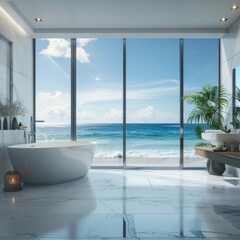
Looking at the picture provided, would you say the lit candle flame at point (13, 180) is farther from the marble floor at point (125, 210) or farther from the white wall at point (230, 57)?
the white wall at point (230, 57)

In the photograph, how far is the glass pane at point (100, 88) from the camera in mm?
11505

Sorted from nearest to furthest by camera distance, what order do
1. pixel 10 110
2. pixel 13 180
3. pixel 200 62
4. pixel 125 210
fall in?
pixel 125 210 < pixel 13 180 < pixel 10 110 < pixel 200 62

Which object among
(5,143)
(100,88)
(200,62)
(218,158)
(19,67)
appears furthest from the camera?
(100,88)

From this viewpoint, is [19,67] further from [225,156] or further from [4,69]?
[225,156]

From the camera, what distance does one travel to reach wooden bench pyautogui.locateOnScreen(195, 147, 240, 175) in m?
2.96

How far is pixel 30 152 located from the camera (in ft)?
12.3

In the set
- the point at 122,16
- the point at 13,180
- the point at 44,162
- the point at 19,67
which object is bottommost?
the point at 13,180

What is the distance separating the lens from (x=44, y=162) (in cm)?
381

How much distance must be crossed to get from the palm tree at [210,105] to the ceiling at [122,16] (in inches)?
38.9

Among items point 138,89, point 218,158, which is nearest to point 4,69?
point 218,158

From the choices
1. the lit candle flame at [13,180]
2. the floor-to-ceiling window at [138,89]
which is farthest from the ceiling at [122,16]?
the floor-to-ceiling window at [138,89]

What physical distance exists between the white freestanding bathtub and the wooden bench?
170 centimetres

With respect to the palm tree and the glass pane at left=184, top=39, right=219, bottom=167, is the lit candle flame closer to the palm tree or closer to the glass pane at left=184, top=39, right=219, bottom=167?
the palm tree

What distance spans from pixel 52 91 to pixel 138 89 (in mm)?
3620
